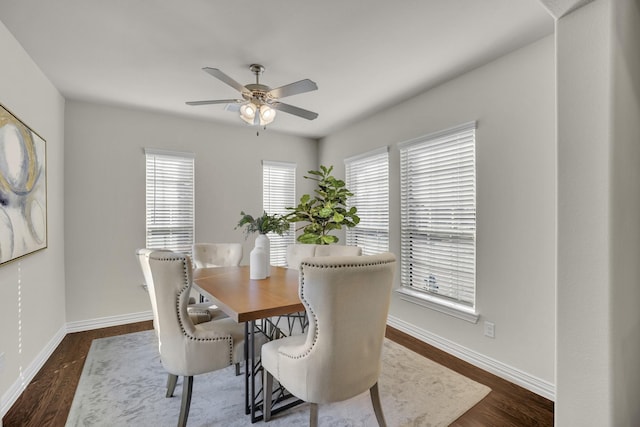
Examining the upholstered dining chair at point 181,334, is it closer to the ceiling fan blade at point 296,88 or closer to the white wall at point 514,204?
the ceiling fan blade at point 296,88

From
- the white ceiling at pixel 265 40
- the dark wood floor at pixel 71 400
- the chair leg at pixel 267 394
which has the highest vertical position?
the white ceiling at pixel 265 40

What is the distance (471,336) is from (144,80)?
3.96 m

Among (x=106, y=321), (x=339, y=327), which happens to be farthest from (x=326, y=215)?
(x=106, y=321)

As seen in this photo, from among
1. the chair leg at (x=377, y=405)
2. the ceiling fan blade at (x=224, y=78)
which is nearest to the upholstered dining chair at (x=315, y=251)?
the chair leg at (x=377, y=405)

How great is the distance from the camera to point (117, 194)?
3.67 meters

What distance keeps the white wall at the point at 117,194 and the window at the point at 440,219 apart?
8.27 feet

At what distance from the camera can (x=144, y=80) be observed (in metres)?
2.91

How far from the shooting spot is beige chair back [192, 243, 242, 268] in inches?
130

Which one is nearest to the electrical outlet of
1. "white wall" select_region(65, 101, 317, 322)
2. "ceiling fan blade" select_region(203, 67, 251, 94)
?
"ceiling fan blade" select_region(203, 67, 251, 94)

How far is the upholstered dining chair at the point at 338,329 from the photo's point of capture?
136cm

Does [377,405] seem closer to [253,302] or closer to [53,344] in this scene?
[253,302]

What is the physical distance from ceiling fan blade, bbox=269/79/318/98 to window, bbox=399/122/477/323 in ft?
5.11

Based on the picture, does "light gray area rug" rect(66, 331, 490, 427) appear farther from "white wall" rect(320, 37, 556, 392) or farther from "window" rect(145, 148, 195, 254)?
"window" rect(145, 148, 195, 254)

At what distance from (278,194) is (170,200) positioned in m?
1.58
